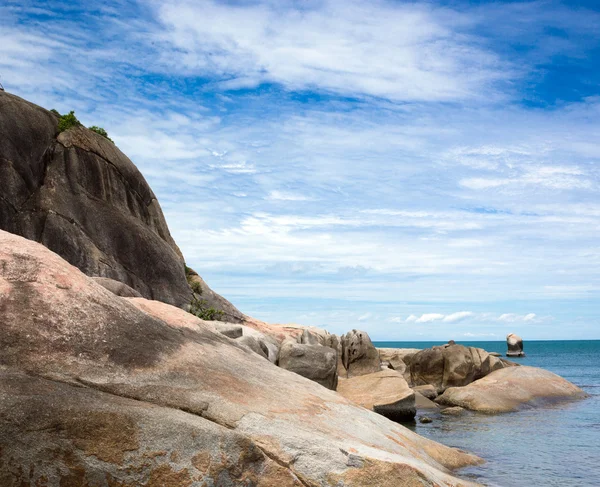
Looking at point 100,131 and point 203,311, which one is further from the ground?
point 100,131

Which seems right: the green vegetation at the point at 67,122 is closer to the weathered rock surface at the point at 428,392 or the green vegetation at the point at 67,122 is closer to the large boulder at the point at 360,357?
the large boulder at the point at 360,357

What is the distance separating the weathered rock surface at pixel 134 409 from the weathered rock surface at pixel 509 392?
2368 centimetres

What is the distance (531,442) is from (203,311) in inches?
818

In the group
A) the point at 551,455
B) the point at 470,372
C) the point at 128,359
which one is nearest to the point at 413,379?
the point at 470,372

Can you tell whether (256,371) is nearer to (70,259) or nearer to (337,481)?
(337,481)

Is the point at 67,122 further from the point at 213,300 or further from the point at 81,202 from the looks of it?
the point at 213,300

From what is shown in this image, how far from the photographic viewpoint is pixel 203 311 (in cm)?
3794

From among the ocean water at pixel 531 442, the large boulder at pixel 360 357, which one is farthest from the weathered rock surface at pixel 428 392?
the ocean water at pixel 531 442

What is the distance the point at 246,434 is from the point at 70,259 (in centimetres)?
2410

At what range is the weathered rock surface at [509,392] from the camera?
3366 cm

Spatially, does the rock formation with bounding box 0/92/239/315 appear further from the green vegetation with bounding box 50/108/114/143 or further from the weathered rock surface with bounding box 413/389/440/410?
the weathered rock surface with bounding box 413/389/440/410

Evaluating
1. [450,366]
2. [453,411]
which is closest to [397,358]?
[450,366]

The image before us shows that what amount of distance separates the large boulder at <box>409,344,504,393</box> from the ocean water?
649cm

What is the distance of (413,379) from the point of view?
44.1 meters
